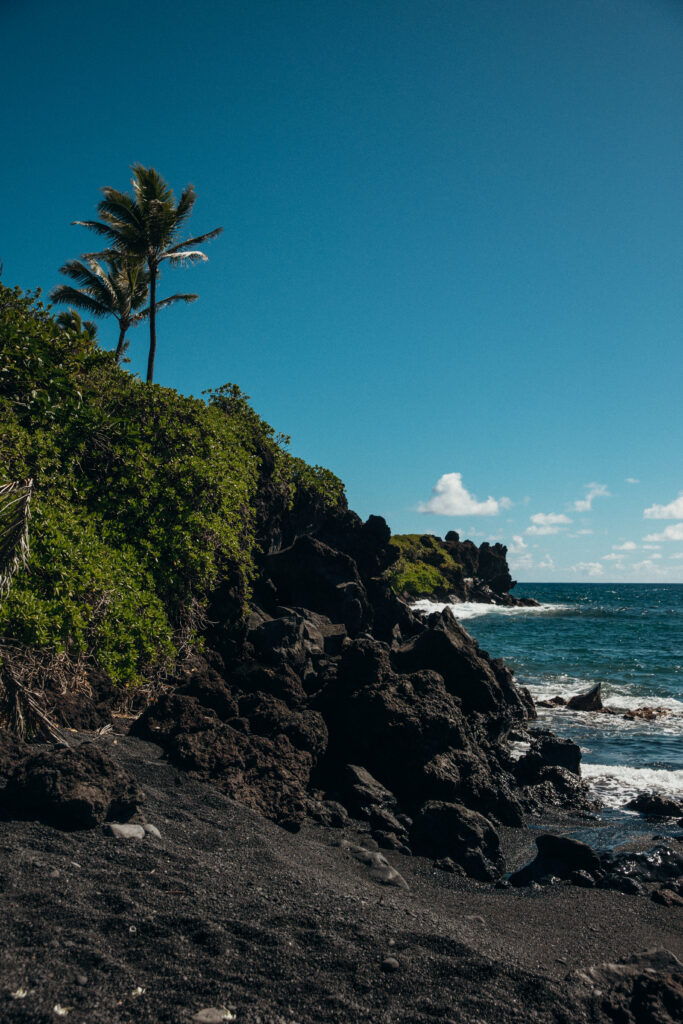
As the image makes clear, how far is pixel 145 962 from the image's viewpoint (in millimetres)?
3777

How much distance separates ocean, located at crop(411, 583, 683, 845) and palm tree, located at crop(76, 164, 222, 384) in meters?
21.4

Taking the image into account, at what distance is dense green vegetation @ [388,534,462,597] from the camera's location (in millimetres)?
60250

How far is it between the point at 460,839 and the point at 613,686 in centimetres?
2108

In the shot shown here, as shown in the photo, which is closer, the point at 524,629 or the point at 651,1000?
the point at 651,1000

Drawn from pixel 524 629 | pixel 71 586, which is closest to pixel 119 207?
pixel 71 586

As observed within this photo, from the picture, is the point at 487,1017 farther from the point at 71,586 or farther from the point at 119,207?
the point at 119,207

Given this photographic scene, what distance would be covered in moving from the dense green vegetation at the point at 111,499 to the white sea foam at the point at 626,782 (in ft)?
28.2

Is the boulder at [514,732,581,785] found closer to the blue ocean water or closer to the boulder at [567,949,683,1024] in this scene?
the blue ocean water

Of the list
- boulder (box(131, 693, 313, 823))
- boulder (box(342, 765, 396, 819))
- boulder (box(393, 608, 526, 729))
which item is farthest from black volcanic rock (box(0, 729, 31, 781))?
boulder (box(393, 608, 526, 729))

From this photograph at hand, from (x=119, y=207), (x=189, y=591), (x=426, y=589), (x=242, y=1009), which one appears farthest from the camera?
(x=426, y=589)

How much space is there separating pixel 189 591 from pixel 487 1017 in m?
8.60

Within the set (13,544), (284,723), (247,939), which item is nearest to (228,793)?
(284,723)

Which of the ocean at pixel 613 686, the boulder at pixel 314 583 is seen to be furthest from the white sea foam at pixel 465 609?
the boulder at pixel 314 583

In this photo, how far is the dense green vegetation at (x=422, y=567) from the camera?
60250 mm
